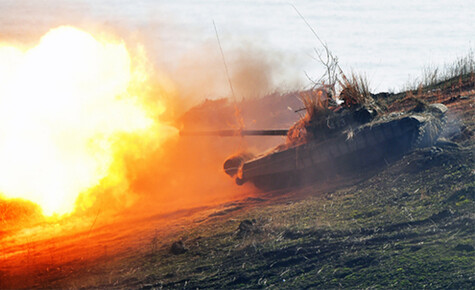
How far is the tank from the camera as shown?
40.4ft

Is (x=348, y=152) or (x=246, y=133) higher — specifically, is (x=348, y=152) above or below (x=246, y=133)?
below

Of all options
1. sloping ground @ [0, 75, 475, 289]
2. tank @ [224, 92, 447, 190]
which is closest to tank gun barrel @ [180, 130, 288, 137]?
tank @ [224, 92, 447, 190]

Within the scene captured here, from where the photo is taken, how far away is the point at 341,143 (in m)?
12.8

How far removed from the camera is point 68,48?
49.2 feet

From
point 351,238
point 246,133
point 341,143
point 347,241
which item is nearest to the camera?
point 347,241

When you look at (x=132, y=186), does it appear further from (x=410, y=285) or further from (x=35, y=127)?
(x=410, y=285)

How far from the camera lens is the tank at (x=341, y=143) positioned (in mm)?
12305

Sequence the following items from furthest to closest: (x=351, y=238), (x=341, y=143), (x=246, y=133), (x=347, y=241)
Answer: (x=246, y=133) → (x=341, y=143) → (x=351, y=238) → (x=347, y=241)

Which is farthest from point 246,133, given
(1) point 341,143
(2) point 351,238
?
(2) point 351,238

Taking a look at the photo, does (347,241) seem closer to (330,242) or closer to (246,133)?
(330,242)

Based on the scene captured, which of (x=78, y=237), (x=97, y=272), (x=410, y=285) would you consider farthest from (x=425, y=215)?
(x=78, y=237)

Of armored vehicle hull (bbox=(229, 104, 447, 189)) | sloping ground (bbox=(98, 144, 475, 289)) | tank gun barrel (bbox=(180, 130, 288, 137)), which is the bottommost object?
sloping ground (bbox=(98, 144, 475, 289))

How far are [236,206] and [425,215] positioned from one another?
4058mm

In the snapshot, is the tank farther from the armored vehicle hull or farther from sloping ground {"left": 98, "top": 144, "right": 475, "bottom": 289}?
sloping ground {"left": 98, "top": 144, "right": 475, "bottom": 289}
